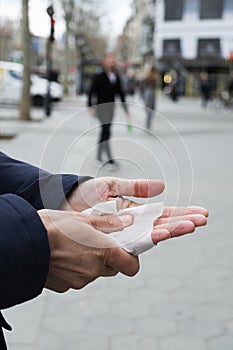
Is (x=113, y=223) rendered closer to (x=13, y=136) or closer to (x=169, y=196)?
(x=169, y=196)

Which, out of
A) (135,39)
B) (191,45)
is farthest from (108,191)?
(135,39)

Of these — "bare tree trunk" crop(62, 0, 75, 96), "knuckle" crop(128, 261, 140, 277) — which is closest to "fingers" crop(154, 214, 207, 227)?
"knuckle" crop(128, 261, 140, 277)

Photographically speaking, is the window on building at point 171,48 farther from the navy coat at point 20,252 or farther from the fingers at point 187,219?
the navy coat at point 20,252

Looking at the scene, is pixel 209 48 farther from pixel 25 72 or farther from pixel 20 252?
pixel 20 252

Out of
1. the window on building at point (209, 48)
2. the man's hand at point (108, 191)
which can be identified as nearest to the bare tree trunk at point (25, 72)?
the man's hand at point (108, 191)

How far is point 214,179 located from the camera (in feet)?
23.6

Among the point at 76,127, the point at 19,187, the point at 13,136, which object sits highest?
the point at 76,127

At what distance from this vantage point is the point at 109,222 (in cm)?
103

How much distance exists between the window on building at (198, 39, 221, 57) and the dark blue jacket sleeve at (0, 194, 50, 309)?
33.0 metres

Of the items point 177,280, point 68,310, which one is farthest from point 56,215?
point 177,280

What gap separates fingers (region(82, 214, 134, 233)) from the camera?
1.02 meters

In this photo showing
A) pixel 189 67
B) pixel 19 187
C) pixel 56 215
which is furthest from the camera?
pixel 189 67

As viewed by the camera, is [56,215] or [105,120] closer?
[56,215]

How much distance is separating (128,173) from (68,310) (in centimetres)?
225
